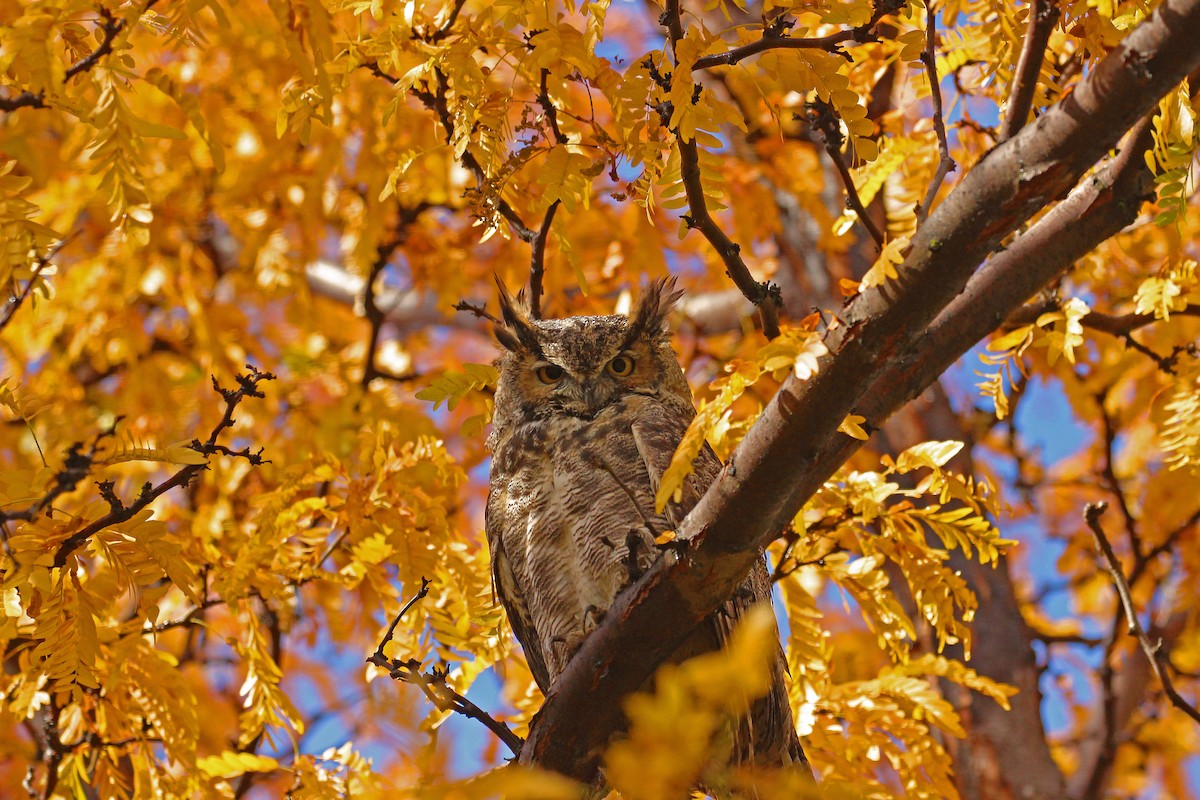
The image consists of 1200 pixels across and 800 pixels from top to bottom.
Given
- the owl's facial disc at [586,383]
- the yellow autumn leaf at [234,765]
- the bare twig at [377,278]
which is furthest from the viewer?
the bare twig at [377,278]

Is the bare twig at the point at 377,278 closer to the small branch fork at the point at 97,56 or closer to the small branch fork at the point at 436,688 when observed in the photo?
the small branch fork at the point at 97,56

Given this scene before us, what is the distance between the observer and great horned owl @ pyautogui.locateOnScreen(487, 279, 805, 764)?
2.67 m

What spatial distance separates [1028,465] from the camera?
5.11 m

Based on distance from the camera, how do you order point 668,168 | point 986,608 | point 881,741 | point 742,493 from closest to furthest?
1. point 742,493
2. point 668,168
3. point 881,741
4. point 986,608

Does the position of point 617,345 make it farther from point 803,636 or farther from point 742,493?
point 742,493

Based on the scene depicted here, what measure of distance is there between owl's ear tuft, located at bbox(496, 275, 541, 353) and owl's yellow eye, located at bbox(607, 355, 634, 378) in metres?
0.23

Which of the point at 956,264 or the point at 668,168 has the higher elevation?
the point at 668,168

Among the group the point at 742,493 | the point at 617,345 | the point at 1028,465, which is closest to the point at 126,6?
the point at 742,493

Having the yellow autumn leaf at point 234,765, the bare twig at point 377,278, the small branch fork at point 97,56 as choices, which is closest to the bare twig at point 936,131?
the small branch fork at point 97,56

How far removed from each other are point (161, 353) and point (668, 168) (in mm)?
4144

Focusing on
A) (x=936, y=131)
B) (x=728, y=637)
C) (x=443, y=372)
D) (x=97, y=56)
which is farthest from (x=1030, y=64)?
(x=443, y=372)

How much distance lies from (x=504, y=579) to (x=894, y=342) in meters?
1.54

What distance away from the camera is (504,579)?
3.00 m

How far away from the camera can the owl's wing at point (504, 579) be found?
2.97 metres
